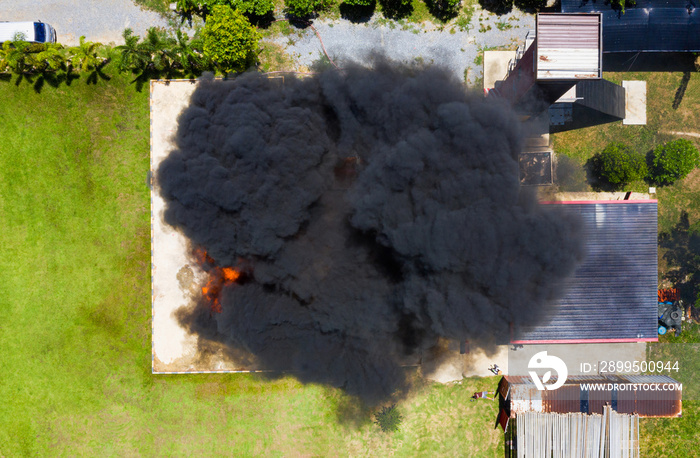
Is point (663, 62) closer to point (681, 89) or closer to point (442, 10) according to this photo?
point (681, 89)

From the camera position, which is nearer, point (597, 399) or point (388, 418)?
point (597, 399)

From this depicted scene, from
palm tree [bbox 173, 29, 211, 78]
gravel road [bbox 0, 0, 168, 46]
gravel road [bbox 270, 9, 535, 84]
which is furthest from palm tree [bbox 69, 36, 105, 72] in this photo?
gravel road [bbox 270, 9, 535, 84]

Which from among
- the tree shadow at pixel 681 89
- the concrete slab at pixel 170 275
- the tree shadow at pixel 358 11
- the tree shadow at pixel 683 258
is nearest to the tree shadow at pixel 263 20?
the tree shadow at pixel 358 11

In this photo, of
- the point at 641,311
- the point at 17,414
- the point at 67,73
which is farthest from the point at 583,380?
the point at 67,73

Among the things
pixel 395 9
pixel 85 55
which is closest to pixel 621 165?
pixel 395 9

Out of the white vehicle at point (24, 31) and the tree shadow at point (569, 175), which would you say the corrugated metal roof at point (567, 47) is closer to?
the tree shadow at point (569, 175)

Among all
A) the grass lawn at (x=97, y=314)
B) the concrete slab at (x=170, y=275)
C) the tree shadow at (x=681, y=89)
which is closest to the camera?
the concrete slab at (x=170, y=275)
